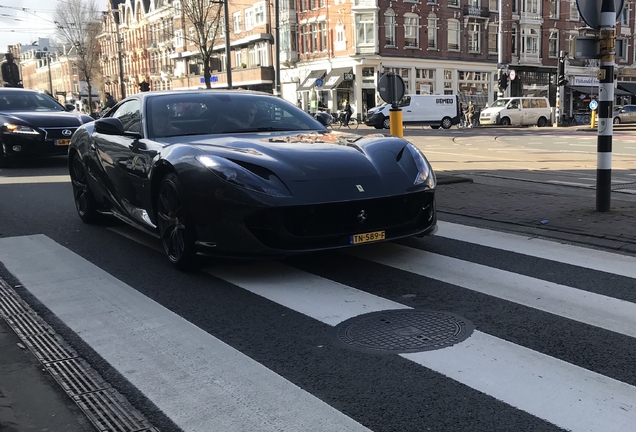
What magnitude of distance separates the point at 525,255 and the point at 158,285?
294 centimetres

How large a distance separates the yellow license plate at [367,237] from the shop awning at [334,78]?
43961mm

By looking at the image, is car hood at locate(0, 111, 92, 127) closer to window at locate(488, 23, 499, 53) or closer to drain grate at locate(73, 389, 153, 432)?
drain grate at locate(73, 389, 153, 432)

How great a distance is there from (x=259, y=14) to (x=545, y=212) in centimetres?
5180

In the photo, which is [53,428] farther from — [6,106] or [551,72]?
[551,72]

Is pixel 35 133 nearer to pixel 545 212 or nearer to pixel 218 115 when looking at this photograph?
pixel 218 115

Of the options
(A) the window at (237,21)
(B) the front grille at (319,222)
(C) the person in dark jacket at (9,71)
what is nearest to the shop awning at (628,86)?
(A) the window at (237,21)

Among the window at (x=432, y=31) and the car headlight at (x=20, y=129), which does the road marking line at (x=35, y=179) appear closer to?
the car headlight at (x=20, y=129)

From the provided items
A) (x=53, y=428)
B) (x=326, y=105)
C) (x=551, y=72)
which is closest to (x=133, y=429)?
(x=53, y=428)

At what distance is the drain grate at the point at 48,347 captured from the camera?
139 inches

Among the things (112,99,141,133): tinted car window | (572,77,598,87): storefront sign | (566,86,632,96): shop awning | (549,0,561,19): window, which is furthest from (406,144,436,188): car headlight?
(572,77,598,87): storefront sign

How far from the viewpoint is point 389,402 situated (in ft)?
Result: 9.36

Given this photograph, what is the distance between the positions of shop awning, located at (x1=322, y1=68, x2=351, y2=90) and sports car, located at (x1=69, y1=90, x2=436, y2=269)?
4267 centimetres

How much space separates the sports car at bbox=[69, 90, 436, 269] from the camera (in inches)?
179

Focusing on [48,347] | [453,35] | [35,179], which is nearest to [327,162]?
[48,347]
